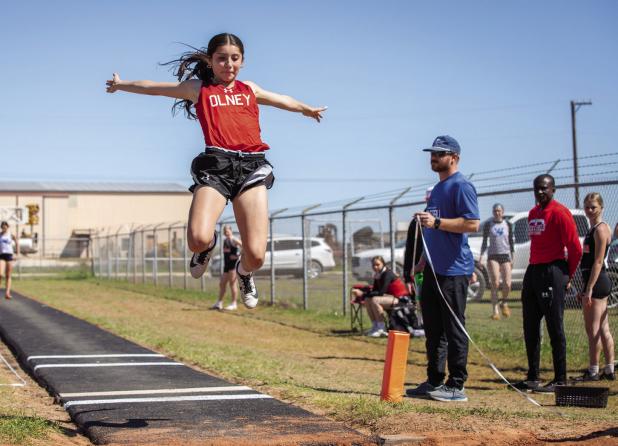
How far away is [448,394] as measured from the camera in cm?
800

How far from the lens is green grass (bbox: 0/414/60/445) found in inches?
225

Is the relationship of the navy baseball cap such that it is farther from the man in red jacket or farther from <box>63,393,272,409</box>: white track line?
<box>63,393,272,409</box>: white track line

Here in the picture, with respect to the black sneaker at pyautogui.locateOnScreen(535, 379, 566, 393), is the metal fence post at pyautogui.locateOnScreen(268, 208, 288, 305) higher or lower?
higher

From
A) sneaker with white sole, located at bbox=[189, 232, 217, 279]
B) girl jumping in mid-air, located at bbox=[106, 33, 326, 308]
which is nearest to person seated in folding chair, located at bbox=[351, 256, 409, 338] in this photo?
sneaker with white sole, located at bbox=[189, 232, 217, 279]

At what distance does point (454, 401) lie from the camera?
794cm

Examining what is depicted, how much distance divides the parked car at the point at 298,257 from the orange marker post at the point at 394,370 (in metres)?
10.1

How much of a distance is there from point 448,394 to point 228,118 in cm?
340

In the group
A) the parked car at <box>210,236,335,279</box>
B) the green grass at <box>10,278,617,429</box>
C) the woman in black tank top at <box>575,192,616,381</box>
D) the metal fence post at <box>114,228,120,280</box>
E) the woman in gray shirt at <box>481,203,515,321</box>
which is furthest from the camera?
→ the metal fence post at <box>114,228,120,280</box>

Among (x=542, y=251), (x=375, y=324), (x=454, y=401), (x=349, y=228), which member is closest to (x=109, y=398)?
(x=454, y=401)

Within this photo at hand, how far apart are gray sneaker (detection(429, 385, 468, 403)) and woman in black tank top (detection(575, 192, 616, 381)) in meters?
1.97

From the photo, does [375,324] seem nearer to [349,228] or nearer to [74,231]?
[349,228]

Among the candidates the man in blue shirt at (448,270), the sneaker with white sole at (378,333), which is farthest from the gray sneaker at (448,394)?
the sneaker with white sole at (378,333)

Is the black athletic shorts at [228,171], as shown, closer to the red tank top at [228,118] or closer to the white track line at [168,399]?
the red tank top at [228,118]

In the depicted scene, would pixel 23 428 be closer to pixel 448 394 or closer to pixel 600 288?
pixel 448 394
